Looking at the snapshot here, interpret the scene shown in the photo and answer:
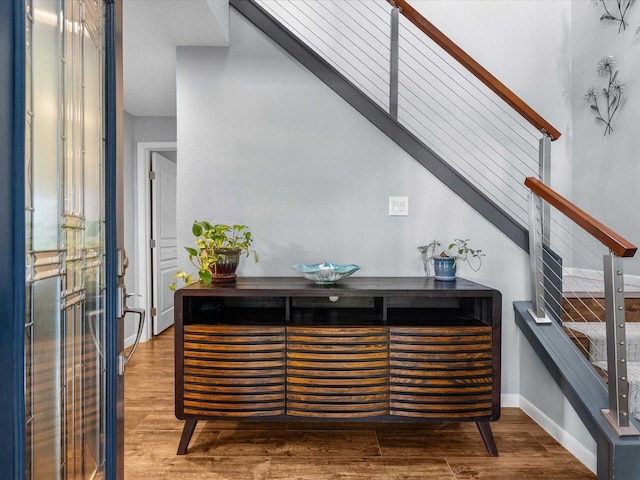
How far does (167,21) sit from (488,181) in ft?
7.57

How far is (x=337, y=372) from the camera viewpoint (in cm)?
193

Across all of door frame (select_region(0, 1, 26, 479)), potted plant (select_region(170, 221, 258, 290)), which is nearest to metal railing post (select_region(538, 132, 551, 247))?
potted plant (select_region(170, 221, 258, 290))

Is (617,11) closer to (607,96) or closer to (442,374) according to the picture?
(607,96)

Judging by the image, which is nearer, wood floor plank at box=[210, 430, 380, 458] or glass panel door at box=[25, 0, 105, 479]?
glass panel door at box=[25, 0, 105, 479]

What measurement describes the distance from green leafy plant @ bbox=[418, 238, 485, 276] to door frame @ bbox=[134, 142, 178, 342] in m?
2.77

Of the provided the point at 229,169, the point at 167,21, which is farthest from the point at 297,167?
the point at 167,21

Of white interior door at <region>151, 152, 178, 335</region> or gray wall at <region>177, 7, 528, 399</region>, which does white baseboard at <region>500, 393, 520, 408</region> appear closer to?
gray wall at <region>177, 7, 528, 399</region>

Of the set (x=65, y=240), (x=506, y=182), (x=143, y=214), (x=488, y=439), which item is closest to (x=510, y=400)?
(x=488, y=439)

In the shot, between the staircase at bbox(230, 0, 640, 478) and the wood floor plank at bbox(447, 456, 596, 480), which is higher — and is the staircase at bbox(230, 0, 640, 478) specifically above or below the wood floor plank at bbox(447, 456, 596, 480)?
above

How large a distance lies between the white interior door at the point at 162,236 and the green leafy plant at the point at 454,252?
270cm

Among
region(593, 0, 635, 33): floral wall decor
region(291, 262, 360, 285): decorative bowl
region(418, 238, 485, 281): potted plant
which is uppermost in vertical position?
region(593, 0, 635, 33): floral wall decor

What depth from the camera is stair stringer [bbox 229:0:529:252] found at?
2439mm

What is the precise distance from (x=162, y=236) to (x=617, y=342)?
13.0ft

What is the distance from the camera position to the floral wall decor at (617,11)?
284cm
